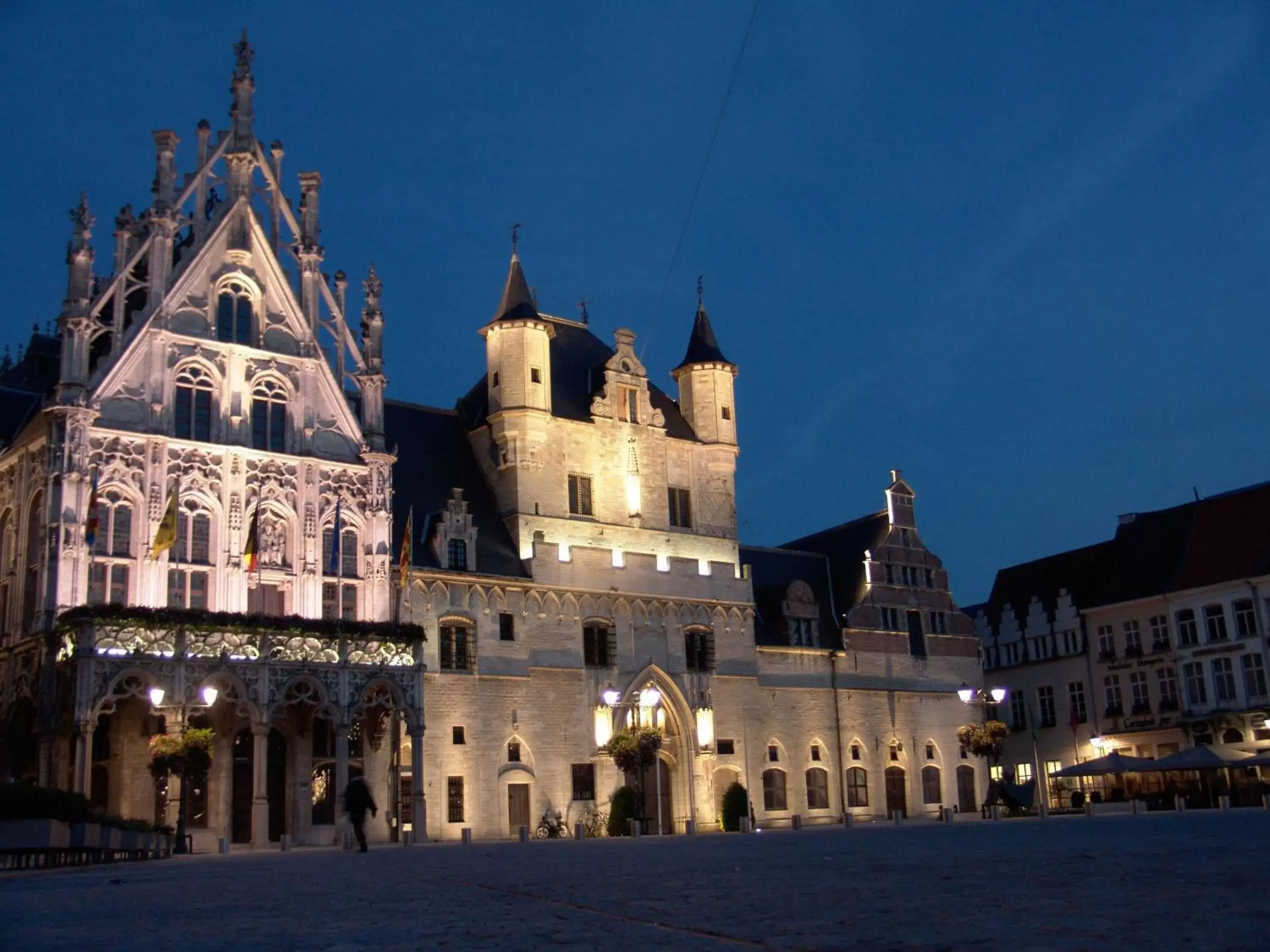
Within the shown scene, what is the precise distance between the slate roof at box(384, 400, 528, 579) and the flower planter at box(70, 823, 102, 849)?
1817cm

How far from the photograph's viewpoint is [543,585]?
147ft

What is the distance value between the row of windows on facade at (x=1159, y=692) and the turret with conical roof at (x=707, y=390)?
65.1ft

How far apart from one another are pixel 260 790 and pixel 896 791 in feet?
89.3

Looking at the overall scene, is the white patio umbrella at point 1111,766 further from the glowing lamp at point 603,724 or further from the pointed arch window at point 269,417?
the pointed arch window at point 269,417

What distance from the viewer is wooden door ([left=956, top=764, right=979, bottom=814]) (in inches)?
2160

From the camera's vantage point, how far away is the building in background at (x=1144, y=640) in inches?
2095

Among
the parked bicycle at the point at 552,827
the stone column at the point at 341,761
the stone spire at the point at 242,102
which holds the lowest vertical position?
the parked bicycle at the point at 552,827

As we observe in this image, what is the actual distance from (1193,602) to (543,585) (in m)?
28.0

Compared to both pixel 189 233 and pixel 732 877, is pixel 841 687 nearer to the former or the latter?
pixel 189 233

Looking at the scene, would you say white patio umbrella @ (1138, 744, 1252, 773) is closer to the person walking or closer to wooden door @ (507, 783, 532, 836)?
wooden door @ (507, 783, 532, 836)

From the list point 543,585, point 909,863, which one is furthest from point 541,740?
point 909,863

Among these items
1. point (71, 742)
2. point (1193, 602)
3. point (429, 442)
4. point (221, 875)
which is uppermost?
point (429, 442)

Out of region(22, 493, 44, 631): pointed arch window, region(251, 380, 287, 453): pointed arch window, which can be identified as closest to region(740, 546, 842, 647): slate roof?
region(251, 380, 287, 453): pointed arch window

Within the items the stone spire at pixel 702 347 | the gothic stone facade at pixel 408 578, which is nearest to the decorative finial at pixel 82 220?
the gothic stone facade at pixel 408 578
